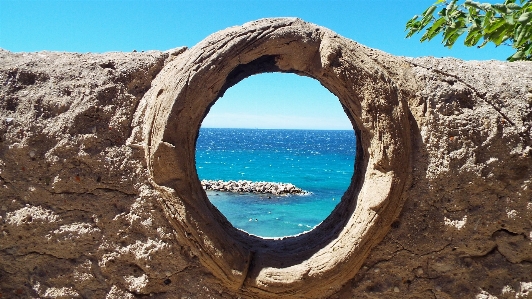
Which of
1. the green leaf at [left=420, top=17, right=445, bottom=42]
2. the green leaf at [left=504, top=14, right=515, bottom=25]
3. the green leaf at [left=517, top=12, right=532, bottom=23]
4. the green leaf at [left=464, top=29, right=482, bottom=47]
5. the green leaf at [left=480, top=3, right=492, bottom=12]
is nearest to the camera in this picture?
the green leaf at [left=517, top=12, right=532, bottom=23]

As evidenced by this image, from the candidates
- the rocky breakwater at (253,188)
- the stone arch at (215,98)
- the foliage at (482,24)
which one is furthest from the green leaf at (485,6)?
the rocky breakwater at (253,188)

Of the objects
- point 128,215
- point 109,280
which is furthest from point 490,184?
point 109,280

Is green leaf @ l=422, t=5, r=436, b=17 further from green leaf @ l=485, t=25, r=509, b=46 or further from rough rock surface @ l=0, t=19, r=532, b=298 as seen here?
rough rock surface @ l=0, t=19, r=532, b=298

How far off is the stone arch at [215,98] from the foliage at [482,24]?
5.33 ft

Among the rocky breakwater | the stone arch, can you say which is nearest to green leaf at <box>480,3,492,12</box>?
the stone arch

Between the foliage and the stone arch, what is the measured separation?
5.33 ft

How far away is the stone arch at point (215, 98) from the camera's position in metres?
3.05

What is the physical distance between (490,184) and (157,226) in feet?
8.60

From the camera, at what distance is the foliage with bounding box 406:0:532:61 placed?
376 centimetres

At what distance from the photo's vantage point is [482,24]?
12.8 ft

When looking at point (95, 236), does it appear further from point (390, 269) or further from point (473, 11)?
point (473, 11)

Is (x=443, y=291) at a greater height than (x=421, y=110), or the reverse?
(x=421, y=110)

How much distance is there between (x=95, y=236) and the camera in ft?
10.5

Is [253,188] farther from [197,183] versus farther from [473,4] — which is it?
[197,183]
